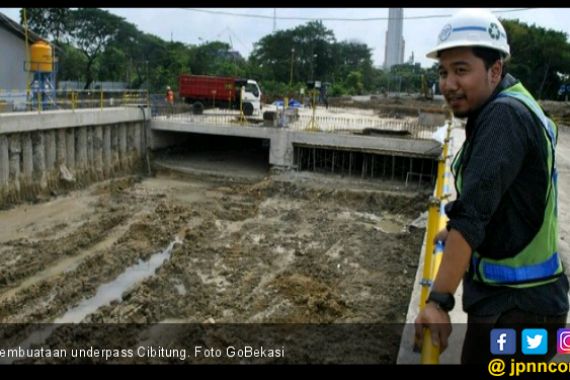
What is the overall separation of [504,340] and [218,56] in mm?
57696

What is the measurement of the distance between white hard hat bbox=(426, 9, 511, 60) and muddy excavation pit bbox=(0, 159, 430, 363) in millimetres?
4776

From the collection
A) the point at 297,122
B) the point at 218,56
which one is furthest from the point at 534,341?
the point at 218,56

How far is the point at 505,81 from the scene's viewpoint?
204cm

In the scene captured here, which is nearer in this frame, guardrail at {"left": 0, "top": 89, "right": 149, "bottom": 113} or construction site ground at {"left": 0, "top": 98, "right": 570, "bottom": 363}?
construction site ground at {"left": 0, "top": 98, "right": 570, "bottom": 363}

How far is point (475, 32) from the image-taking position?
76.9 inches

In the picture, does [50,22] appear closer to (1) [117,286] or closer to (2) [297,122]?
(2) [297,122]

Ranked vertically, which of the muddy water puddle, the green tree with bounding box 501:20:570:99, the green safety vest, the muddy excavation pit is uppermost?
the green tree with bounding box 501:20:570:99

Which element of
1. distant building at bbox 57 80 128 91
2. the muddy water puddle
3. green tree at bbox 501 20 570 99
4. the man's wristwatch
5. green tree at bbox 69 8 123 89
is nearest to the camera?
the man's wristwatch

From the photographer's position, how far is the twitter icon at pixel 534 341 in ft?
6.81

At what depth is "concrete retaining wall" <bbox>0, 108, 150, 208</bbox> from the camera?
1512cm

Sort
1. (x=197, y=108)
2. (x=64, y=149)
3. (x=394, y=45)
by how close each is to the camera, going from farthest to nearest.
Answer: (x=394, y=45) → (x=197, y=108) → (x=64, y=149)

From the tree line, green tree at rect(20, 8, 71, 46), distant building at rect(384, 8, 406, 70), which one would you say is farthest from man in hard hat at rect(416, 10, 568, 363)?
distant building at rect(384, 8, 406, 70)

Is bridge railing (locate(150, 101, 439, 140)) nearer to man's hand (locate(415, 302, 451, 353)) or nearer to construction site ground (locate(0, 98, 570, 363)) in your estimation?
construction site ground (locate(0, 98, 570, 363))
